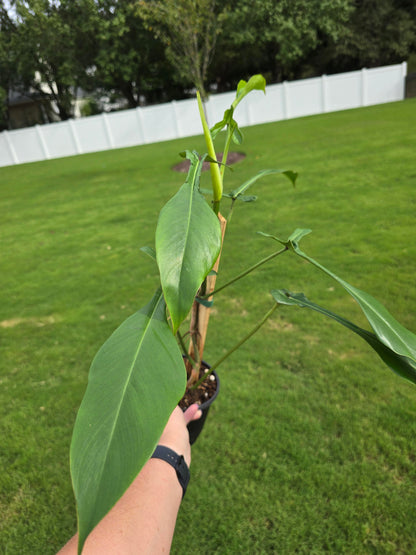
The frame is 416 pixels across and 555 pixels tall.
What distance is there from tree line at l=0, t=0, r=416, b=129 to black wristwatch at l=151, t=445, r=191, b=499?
1254 centimetres

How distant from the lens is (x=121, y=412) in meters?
0.52

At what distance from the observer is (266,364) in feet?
6.91

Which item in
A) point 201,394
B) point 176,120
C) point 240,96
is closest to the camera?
point 240,96

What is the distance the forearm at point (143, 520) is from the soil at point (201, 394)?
34cm

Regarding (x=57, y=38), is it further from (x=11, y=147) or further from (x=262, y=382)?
(x=262, y=382)

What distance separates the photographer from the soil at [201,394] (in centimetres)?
128

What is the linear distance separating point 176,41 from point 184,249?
13912mm

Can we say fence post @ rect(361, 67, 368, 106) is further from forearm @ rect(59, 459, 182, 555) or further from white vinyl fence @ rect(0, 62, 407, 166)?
forearm @ rect(59, 459, 182, 555)

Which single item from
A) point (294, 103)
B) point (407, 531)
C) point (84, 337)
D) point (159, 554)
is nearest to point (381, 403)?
point (407, 531)


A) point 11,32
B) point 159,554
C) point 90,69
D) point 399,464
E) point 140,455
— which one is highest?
point 11,32

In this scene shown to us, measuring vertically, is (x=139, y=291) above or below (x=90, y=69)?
below

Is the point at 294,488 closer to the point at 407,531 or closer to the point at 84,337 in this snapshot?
the point at 407,531

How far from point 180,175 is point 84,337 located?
17.1ft

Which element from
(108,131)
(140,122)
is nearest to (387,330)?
(140,122)
